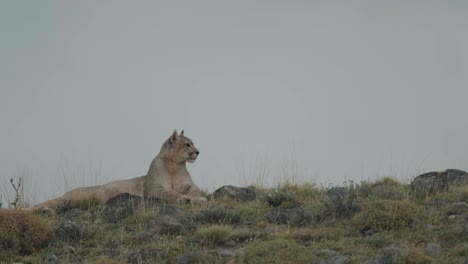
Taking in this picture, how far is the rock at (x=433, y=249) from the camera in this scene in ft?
38.7

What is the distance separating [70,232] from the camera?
1442 centimetres

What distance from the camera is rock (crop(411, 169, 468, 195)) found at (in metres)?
16.3

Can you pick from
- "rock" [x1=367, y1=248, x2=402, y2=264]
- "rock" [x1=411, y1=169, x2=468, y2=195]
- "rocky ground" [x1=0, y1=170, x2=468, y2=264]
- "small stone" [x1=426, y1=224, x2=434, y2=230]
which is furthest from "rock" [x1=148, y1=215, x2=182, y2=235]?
"rock" [x1=411, y1=169, x2=468, y2=195]

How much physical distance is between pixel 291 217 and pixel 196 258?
3.26 meters

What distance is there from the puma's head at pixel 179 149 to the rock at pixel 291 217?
13.5 feet

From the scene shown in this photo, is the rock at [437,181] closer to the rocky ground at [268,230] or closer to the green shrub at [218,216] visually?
the rocky ground at [268,230]

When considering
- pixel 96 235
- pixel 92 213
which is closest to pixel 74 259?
pixel 96 235

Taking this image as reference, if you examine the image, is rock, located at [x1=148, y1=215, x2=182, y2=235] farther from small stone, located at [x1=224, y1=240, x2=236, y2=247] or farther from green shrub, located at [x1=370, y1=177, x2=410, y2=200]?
green shrub, located at [x1=370, y1=177, x2=410, y2=200]

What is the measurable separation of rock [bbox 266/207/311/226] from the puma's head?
4.10 meters

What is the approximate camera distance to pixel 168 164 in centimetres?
1920

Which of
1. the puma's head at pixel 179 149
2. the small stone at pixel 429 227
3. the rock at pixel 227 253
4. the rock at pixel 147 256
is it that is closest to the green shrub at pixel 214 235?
the rock at pixel 227 253

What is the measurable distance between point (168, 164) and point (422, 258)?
29.4 feet

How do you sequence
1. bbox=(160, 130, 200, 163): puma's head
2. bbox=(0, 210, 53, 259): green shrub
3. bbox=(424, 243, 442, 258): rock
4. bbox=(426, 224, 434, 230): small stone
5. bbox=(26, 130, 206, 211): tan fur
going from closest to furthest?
bbox=(424, 243, 442, 258): rock → bbox=(426, 224, 434, 230): small stone → bbox=(0, 210, 53, 259): green shrub → bbox=(26, 130, 206, 211): tan fur → bbox=(160, 130, 200, 163): puma's head

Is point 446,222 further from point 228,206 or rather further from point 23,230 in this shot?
point 23,230
